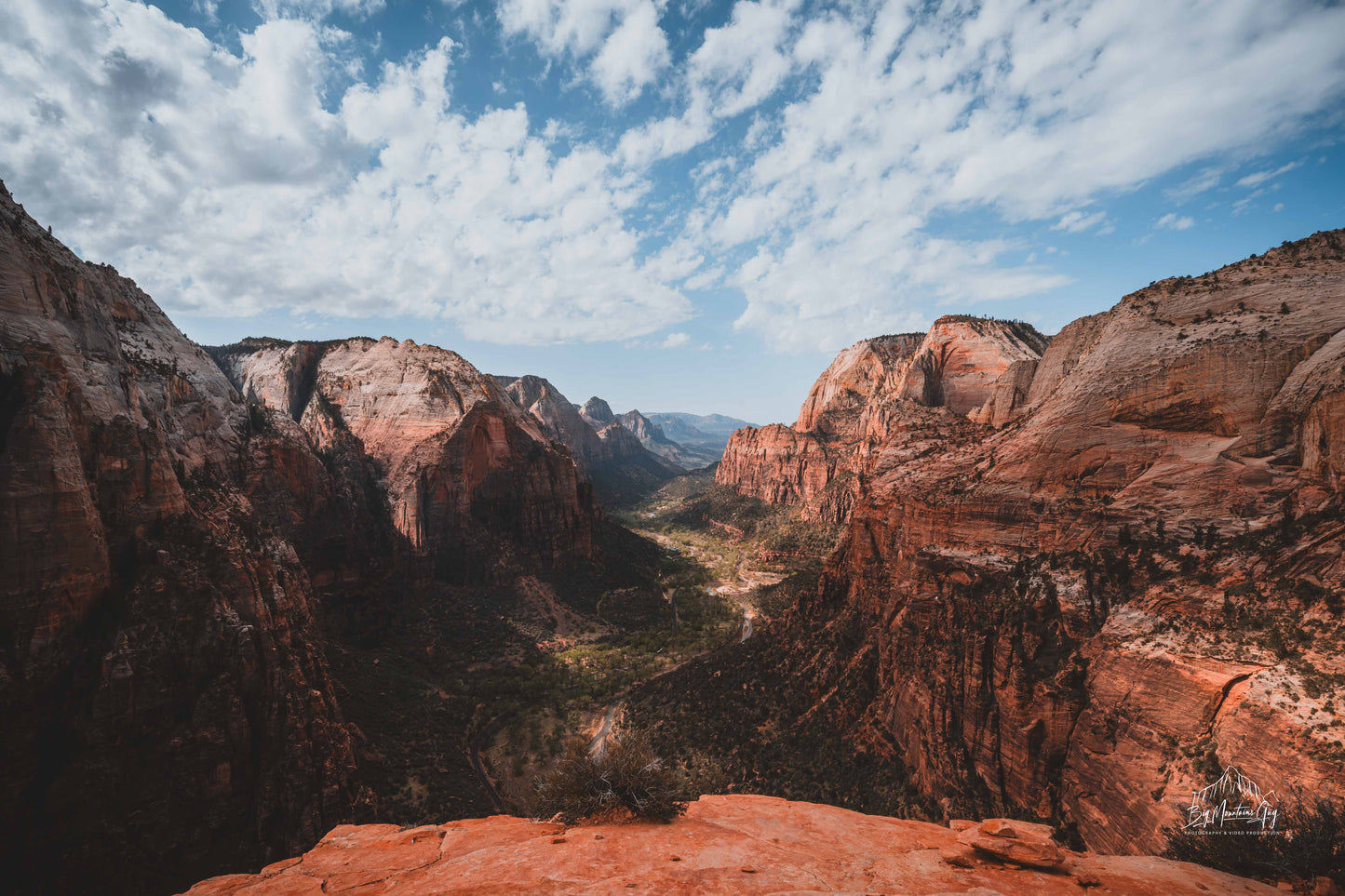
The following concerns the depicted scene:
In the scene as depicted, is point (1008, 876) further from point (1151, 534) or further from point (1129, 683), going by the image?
point (1151, 534)

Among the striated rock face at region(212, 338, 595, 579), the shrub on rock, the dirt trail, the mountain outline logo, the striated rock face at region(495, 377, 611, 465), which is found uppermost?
the striated rock face at region(495, 377, 611, 465)

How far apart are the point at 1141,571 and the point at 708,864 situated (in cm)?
1789

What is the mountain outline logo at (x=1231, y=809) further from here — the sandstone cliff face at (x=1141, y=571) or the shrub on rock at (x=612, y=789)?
the shrub on rock at (x=612, y=789)

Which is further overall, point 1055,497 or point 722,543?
point 722,543

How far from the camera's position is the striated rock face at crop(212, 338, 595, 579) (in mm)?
51375

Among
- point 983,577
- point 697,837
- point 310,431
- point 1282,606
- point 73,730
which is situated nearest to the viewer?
point 697,837

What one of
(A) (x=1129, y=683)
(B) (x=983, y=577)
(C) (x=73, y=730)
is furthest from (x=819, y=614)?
(C) (x=73, y=730)

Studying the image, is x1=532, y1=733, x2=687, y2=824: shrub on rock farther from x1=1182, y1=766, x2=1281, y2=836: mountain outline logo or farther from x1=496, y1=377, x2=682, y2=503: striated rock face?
x1=496, y1=377, x2=682, y2=503: striated rock face

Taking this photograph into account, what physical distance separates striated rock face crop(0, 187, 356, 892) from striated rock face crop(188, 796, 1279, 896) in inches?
381

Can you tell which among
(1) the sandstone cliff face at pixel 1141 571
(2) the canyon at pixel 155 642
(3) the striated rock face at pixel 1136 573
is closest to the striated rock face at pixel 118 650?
(2) the canyon at pixel 155 642

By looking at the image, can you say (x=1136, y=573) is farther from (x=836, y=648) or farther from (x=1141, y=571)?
(x=836, y=648)

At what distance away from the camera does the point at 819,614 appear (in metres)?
30.8

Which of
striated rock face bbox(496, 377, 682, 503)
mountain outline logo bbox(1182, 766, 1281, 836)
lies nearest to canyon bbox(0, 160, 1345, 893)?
mountain outline logo bbox(1182, 766, 1281, 836)

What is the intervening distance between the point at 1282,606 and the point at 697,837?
56.4 feet
